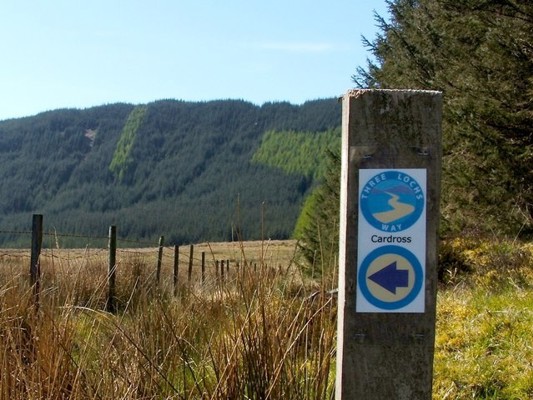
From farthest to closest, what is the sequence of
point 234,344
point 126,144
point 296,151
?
point 126,144 < point 296,151 < point 234,344

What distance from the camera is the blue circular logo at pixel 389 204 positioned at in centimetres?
231

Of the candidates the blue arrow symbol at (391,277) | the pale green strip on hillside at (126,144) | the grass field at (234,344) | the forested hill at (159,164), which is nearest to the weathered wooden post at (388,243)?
the blue arrow symbol at (391,277)

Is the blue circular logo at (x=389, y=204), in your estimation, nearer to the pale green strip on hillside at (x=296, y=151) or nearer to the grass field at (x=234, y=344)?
the grass field at (x=234, y=344)

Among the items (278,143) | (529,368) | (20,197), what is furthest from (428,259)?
(20,197)

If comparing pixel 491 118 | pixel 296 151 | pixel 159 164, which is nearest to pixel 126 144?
pixel 159 164

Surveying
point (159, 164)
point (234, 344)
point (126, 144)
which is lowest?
point (234, 344)

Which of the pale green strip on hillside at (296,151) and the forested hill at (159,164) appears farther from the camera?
the pale green strip on hillside at (296,151)

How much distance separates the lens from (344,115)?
252cm

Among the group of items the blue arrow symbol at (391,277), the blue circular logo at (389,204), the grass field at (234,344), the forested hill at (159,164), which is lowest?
the grass field at (234,344)

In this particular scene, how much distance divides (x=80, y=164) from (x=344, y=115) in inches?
6823

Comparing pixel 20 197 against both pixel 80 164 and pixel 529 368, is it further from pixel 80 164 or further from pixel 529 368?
pixel 529 368

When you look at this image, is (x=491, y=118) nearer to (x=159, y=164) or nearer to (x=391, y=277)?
(x=391, y=277)

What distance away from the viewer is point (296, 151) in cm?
14450

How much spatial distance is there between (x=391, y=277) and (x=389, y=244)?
98mm
